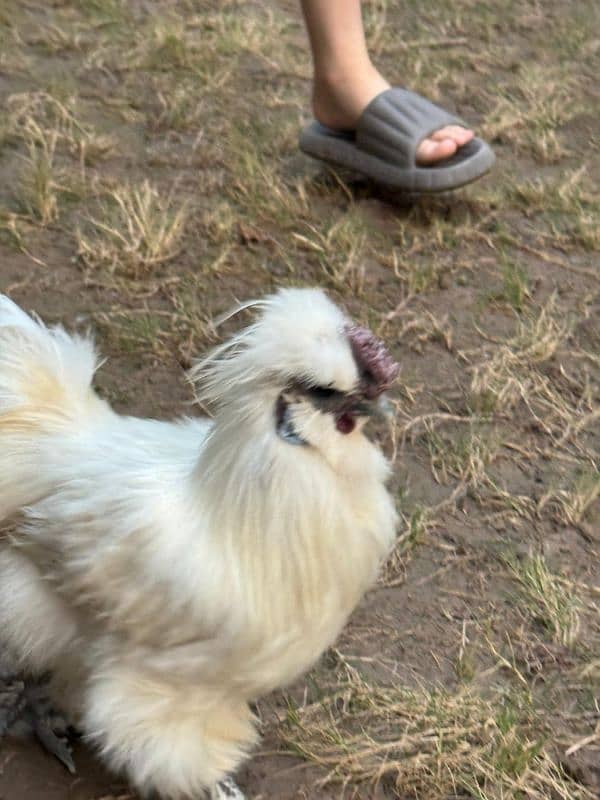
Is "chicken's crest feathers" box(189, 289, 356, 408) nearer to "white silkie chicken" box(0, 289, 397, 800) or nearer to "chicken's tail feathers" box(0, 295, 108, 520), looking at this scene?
"white silkie chicken" box(0, 289, 397, 800)

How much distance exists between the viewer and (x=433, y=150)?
3.28 meters

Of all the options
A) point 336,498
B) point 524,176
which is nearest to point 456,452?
point 336,498

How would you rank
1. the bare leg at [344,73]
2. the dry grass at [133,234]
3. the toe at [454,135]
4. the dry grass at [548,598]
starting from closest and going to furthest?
the dry grass at [548,598] → the dry grass at [133,234] → the bare leg at [344,73] → the toe at [454,135]

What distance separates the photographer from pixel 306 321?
1438 millimetres

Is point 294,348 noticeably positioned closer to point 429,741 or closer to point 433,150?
point 429,741

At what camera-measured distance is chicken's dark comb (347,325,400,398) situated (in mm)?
1434

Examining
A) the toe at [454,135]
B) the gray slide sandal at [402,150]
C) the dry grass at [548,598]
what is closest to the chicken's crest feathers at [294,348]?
the dry grass at [548,598]

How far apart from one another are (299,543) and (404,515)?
94cm

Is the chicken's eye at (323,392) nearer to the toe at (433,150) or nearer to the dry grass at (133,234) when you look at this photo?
the dry grass at (133,234)

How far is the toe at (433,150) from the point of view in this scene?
129 inches

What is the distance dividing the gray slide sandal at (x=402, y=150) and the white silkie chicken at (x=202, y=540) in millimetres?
1769

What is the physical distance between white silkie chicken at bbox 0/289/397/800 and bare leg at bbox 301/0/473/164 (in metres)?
1.87

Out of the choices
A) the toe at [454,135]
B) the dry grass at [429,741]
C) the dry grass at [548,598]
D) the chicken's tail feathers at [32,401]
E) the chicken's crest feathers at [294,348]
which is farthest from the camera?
the toe at [454,135]

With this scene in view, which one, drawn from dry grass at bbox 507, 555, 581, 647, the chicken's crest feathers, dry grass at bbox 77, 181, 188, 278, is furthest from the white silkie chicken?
dry grass at bbox 77, 181, 188, 278
